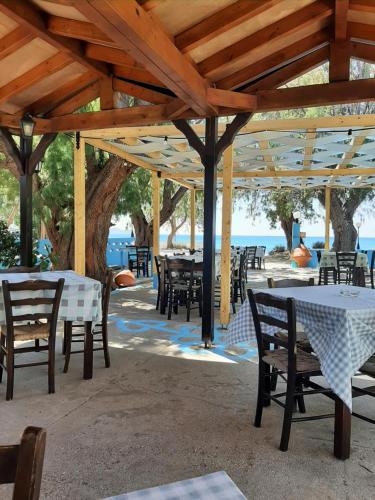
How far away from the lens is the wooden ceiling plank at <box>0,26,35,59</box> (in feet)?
13.3

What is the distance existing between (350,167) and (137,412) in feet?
26.7

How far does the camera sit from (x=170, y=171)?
920 centimetres

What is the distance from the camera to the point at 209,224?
471 cm

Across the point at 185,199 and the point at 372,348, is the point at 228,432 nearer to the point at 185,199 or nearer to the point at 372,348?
the point at 372,348

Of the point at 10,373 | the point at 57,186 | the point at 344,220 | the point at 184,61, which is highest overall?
the point at 184,61

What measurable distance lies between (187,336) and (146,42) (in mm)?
3359

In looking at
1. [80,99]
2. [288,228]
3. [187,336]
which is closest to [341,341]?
[187,336]

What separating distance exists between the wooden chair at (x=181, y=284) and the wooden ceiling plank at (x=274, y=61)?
239 cm

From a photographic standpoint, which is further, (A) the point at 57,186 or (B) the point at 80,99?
(A) the point at 57,186

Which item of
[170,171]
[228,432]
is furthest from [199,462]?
[170,171]

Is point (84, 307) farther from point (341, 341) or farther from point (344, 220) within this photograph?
point (344, 220)

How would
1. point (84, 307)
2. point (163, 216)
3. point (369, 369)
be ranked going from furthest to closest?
point (163, 216), point (84, 307), point (369, 369)

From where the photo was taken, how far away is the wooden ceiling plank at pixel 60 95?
206 inches

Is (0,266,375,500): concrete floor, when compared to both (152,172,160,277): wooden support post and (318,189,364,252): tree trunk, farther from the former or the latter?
(318,189,364,252): tree trunk
